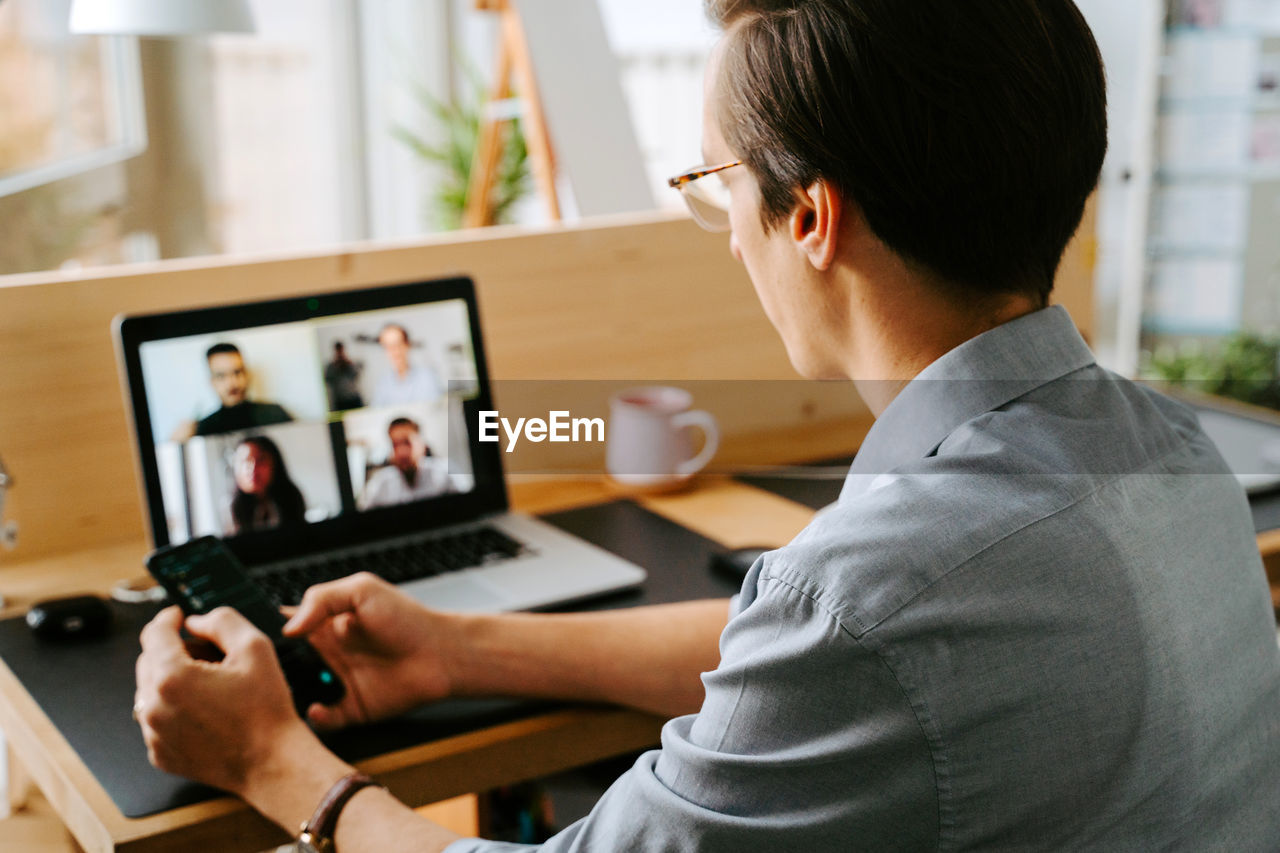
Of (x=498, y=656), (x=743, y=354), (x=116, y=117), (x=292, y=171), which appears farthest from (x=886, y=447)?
(x=292, y=171)

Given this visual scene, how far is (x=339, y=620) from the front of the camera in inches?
37.4

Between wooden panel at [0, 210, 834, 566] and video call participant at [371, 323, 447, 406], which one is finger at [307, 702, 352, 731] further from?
wooden panel at [0, 210, 834, 566]

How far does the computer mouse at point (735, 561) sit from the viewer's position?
1.17 meters

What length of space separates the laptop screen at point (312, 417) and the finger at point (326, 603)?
0.25 m

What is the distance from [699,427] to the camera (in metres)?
1.53

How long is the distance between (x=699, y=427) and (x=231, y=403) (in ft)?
1.94

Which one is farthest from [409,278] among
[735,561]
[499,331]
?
[735,561]

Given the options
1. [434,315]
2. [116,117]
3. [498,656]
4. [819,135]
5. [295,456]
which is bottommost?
[498,656]

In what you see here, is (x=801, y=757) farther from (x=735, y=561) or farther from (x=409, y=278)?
(x=409, y=278)

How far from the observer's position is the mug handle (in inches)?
56.3

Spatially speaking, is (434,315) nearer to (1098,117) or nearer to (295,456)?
(295,456)

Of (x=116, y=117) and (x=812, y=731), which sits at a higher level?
(x=116, y=117)

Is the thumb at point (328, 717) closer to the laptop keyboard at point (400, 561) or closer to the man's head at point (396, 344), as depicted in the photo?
the laptop keyboard at point (400, 561)

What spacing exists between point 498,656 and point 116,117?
9.62 feet
